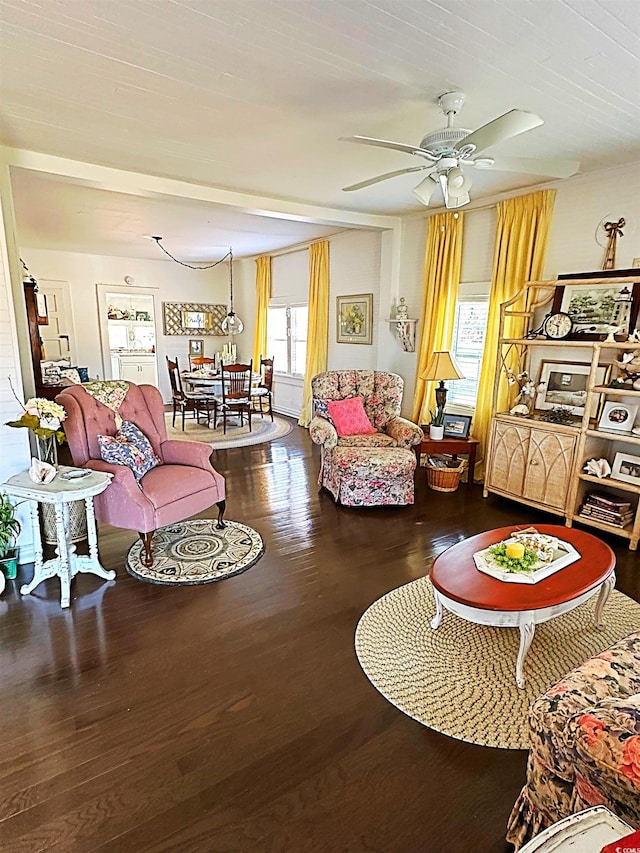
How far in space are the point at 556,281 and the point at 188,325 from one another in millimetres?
7349

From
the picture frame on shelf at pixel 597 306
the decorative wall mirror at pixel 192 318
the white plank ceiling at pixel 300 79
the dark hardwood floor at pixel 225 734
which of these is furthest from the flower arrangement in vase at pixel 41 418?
the decorative wall mirror at pixel 192 318

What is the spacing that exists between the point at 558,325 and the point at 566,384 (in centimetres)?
54

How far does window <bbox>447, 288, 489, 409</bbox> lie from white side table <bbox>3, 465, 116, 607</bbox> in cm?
376

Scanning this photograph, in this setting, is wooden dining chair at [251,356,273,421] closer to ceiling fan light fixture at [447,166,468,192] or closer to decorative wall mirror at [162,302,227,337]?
decorative wall mirror at [162,302,227,337]

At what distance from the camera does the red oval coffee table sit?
2.03 m

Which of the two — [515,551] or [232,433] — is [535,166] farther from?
[232,433]

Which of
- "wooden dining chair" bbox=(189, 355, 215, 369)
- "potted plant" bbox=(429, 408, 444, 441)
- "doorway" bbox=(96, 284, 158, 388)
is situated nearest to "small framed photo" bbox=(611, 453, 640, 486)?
"potted plant" bbox=(429, 408, 444, 441)

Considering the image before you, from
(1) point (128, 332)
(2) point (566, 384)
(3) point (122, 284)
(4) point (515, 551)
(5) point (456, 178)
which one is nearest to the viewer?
(4) point (515, 551)

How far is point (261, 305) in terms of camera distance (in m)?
8.70

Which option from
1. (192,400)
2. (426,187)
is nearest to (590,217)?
(426,187)

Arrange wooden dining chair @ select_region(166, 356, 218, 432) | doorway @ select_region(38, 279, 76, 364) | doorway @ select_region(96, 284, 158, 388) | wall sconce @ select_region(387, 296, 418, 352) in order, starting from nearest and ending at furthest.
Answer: wall sconce @ select_region(387, 296, 418, 352) → wooden dining chair @ select_region(166, 356, 218, 432) → doorway @ select_region(38, 279, 76, 364) → doorway @ select_region(96, 284, 158, 388)

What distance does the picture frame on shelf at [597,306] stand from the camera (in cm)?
362

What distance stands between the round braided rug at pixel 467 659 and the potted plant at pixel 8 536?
2211 millimetres

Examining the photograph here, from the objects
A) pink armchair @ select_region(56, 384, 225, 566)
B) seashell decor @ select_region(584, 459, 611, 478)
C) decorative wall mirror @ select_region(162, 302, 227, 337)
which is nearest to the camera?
pink armchair @ select_region(56, 384, 225, 566)
